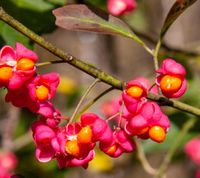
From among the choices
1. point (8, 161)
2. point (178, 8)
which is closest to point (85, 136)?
point (178, 8)

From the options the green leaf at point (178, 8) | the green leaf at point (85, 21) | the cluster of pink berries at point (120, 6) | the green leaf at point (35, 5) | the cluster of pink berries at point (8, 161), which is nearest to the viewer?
the green leaf at point (85, 21)

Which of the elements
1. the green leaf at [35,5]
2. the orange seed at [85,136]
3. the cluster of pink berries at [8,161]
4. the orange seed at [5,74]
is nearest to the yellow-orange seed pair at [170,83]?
the orange seed at [85,136]

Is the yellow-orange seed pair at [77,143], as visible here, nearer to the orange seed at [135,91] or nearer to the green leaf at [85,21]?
the orange seed at [135,91]

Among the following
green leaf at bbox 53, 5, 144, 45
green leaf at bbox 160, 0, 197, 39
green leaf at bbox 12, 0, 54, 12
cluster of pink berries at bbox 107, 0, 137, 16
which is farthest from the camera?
cluster of pink berries at bbox 107, 0, 137, 16

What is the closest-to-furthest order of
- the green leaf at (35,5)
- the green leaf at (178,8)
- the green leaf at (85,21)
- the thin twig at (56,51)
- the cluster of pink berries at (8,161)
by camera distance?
the thin twig at (56,51) → the green leaf at (85,21) → the green leaf at (178,8) → the green leaf at (35,5) → the cluster of pink berries at (8,161)

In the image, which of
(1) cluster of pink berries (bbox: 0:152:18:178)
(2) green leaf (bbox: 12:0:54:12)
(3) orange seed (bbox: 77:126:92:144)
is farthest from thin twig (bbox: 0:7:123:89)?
(1) cluster of pink berries (bbox: 0:152:18:178)

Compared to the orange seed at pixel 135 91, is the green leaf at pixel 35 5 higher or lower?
lower

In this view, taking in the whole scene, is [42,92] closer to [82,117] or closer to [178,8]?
[82,117]

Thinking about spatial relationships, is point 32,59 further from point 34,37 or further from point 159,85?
point 159,85

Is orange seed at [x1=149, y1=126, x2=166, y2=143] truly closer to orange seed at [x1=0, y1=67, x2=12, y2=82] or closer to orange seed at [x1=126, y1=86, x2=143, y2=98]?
orange seed at [x1=126, y1=86, x2=143, y2=98]
